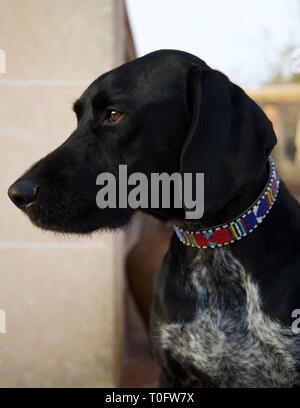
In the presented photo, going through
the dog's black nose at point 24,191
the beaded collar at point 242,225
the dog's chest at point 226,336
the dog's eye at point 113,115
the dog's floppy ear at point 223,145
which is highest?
the dog's eye at point 113,115

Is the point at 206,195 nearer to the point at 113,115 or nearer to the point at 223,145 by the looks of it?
the point at 223,145

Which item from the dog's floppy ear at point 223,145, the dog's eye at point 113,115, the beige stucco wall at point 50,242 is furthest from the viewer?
the beige stucco wall at point 50,242

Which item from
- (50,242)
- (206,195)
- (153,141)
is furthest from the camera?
(50,242)

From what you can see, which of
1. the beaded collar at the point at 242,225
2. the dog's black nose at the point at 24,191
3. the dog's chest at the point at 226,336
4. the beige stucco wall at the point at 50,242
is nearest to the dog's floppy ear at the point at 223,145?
the beaded collar at the point at 242,225

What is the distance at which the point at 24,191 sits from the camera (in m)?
1.98

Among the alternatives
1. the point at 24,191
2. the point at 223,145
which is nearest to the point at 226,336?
the point at 223,145

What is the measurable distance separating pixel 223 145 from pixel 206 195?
0.16 m

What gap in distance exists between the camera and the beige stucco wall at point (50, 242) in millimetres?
3162

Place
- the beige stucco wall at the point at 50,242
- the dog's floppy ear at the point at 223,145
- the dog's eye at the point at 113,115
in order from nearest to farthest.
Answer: the dog's floppy ear at the point at 223,145, the dog's eye at the point at 113,115, the beige stucco wall at the point at 50,242

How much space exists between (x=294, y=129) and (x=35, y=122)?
356cm

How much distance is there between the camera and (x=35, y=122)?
3191 millimetres

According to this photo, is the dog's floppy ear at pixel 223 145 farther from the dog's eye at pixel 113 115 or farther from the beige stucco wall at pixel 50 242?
the beige stucco wall at pixel 50 242

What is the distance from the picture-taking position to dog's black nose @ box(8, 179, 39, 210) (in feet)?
6.48
